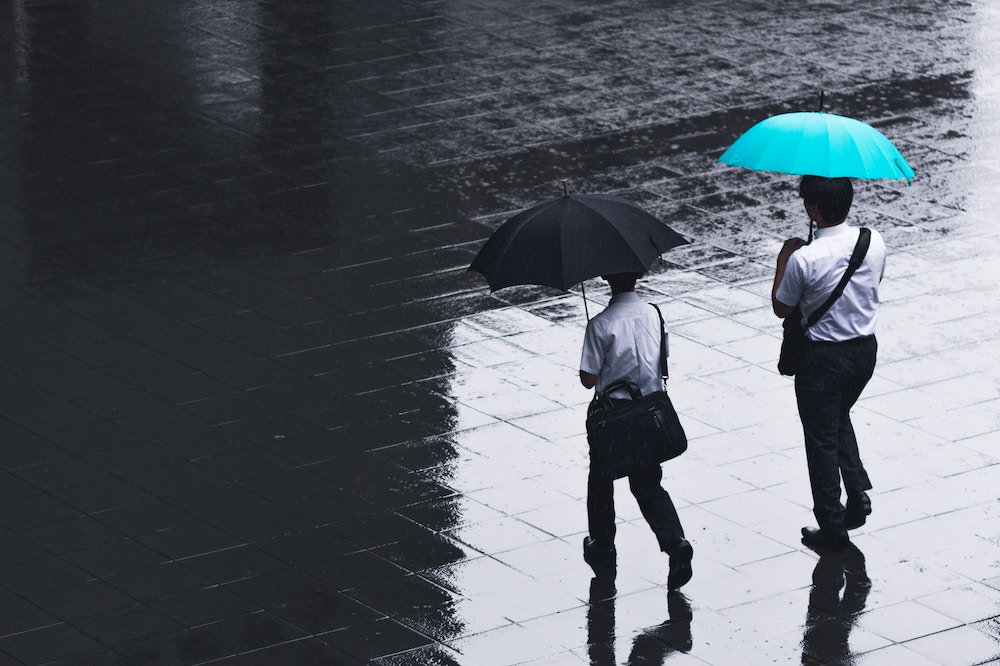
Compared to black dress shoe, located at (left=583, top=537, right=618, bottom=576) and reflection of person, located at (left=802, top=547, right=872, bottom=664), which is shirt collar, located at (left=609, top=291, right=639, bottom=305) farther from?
reflection of person, located at (left=802, top=547, right=872, bottom=664)

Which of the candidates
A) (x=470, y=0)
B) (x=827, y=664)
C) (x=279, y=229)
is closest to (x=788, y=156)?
(x=827, y=664)

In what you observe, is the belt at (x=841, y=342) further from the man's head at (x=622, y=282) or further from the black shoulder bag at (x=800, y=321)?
the man's head at (x=622, y=282)

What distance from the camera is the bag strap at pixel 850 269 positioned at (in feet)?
27.3

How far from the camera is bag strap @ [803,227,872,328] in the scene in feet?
27.3

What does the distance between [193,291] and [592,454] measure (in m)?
4.71

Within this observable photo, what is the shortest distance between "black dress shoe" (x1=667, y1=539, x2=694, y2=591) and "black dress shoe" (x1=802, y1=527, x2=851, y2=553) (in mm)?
749

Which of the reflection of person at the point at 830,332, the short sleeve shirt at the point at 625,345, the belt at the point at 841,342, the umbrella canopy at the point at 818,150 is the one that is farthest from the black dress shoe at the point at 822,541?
the umbrella canopy at the point at 818,150

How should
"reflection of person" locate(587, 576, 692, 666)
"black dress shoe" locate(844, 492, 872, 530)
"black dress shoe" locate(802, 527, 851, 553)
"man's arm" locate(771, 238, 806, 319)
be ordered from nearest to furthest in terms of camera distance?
"reflection of person" locate(587, 576, 692, 666)
"man's arm" locate(771, 238, 806, 319)
"black dress shoe" locate(802, 527, 851, 553)
"black dress shoe" locate(844, 492, 872, 530)

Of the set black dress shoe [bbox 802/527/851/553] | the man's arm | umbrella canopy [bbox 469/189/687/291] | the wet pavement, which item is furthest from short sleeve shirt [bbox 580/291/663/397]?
black dress shoe [bbox 802/527/851/553]

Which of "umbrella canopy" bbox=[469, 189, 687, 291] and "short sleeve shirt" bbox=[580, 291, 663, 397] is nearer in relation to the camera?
"umbrella canopy" bbox=[469, 189, 687, 291]

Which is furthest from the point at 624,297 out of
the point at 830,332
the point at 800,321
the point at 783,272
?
the point at 830,332

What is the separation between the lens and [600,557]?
8.52 metres

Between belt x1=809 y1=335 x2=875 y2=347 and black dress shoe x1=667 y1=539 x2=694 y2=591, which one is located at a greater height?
belt x1=809 y1=335 x2=875 y2=347

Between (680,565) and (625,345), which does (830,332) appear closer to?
(625,345)
